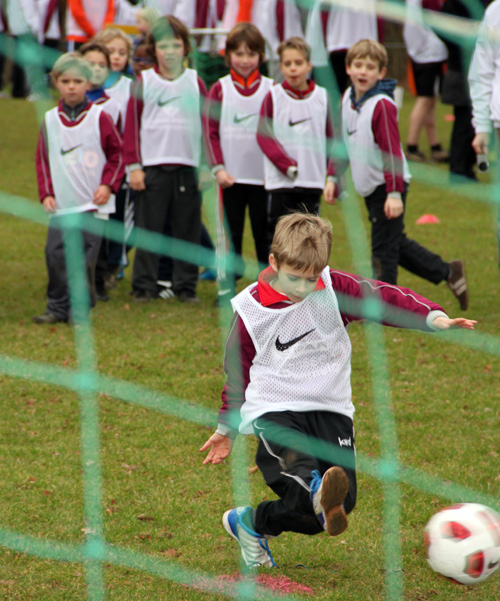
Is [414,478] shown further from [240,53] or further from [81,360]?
[240,53]

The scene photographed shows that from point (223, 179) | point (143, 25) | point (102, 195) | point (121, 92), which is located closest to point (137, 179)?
point (102, 195)

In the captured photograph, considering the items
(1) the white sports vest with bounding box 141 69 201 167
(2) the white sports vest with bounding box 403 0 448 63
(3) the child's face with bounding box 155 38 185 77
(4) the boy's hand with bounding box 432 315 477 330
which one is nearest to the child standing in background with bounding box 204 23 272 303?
(1) the white sports vest with bounding box 141 69 201 167

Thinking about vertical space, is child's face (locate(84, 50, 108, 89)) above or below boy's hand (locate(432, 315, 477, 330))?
above

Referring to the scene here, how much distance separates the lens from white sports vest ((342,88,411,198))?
15.8 feet

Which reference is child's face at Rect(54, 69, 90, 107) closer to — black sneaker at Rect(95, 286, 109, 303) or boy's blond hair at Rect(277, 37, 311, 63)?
boy's blond hair at Rect(277, 37, 311, 63)

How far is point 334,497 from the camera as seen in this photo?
2.22 m

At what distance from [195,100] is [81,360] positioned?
1824 mm

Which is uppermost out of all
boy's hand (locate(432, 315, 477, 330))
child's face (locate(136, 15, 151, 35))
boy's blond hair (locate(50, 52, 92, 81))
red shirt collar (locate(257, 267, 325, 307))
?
child's face (locate(136, 15, 151, 35))

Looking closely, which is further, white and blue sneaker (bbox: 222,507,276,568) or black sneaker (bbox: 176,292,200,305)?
black sneaker (bbox: 176,292,200,305)

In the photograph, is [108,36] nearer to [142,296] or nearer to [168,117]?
[168,117]

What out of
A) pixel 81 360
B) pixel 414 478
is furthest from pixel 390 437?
pixel 81 360

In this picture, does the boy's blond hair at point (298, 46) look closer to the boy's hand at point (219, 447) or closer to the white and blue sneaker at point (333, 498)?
the boy's hand at point (219, 447)

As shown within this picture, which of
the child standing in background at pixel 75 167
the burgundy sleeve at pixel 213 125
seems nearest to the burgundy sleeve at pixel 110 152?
the child standing in background at pixel 75 167

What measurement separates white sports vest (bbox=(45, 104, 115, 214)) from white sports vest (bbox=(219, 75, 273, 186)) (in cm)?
76
